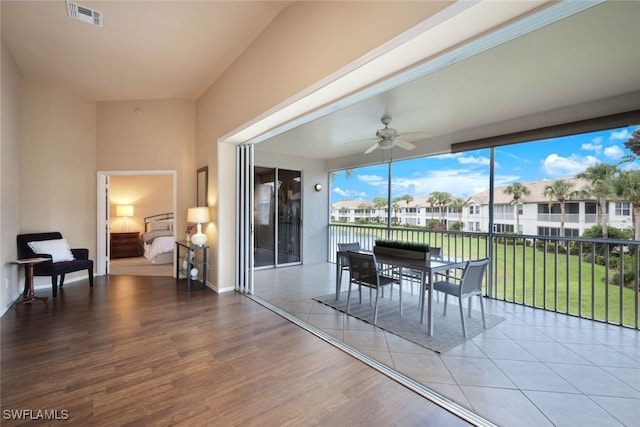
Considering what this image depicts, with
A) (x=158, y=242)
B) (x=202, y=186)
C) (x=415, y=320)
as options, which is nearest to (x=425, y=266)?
(x=415, y=320)

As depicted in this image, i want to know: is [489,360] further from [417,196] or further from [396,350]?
[417,196]

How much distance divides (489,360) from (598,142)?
3.30 metres

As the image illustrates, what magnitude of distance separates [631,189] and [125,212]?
1044 cm

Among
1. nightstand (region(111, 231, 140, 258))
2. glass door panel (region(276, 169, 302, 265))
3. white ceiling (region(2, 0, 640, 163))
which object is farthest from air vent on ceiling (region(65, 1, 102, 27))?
nightstand (region(111, 231, 140, 258))

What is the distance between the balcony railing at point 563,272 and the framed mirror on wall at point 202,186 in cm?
428

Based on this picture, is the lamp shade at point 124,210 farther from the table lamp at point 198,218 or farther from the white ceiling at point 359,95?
the table lamp at point 198,218

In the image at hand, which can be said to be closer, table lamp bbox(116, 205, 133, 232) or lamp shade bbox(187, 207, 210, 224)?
lamp shade bbox(187, 207, 210, 224)

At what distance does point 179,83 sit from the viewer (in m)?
4.55

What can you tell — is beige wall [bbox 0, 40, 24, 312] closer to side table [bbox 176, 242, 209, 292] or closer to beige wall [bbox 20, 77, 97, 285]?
beige wall [bbox 20, 77, 97, 285]

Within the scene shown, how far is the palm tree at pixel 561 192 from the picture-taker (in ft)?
12.8

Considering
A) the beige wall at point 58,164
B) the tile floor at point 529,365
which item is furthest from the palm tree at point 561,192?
the beige wall at point 58,164

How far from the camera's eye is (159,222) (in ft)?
25.9

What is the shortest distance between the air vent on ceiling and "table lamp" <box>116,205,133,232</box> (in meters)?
6.14

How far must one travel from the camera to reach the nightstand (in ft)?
23.3
